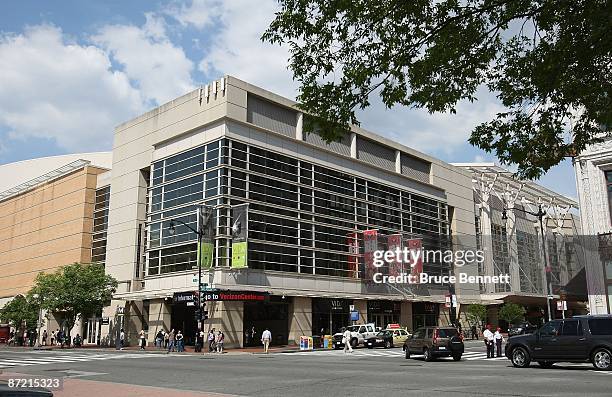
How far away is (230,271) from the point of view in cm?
4544

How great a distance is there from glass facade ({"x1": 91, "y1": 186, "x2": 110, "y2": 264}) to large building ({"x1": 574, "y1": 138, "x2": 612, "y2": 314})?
1773 inches

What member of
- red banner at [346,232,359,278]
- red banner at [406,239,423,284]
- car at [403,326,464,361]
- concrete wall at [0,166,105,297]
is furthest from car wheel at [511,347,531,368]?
concrete wall at [0,166,105,297]

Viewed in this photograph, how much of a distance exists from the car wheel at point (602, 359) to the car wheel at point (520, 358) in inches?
97.7

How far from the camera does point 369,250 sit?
59.3m

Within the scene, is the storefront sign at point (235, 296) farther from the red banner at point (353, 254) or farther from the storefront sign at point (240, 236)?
the red banner at point (353, 254)

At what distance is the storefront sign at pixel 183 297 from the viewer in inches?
1735

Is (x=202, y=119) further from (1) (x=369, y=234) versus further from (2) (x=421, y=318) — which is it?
(2) (x=421, y=318)

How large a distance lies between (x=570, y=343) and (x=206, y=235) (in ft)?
101

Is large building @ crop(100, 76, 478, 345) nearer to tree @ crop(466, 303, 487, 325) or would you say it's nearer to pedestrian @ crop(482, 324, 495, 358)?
tree @ crop(466, 303, 487, 325)

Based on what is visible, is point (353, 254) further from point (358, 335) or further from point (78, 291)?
point (78, 291)

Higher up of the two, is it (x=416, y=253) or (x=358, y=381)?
(x=416, y=253)

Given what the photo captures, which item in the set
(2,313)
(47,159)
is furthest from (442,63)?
(47,159)

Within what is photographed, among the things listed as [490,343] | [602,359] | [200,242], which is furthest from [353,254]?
[602,359]

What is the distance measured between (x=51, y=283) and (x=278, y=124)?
2498 centimetres
